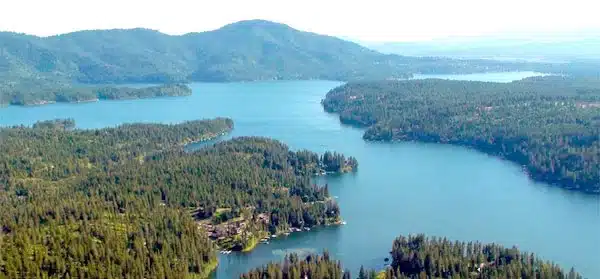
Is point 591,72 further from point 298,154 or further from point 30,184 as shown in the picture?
point 30,184

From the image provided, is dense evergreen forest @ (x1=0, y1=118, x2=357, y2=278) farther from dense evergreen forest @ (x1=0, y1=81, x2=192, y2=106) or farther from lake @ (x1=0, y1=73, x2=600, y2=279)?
dense evergreen forest @ (x1=0, y1=81, x2=192, y2=106)

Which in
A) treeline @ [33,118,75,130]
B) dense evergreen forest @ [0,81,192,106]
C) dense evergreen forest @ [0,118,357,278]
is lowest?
dense evergreen forest @ [0,118,357,278]

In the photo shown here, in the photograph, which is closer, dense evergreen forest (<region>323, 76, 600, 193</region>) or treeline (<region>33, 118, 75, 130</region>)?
dense evergreen forest (<region>323, 76, 600, 193</region>)

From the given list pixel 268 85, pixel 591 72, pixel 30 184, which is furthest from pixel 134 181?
pixel 591 72

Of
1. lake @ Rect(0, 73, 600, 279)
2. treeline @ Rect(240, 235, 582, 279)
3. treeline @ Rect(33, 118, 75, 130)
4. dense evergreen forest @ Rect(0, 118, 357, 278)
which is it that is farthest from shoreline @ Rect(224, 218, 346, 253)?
treeline @ Rect(33, 118, 75, 130)

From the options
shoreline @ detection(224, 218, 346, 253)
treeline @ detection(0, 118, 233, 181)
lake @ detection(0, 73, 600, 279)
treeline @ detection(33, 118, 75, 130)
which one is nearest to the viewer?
shoreline @ detection(224, 218, 346, 253)

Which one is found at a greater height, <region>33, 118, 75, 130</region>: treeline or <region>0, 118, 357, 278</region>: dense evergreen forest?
<region>33, 118, 75, 130</region>: treeline

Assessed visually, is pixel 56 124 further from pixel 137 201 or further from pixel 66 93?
pixel 137 201
